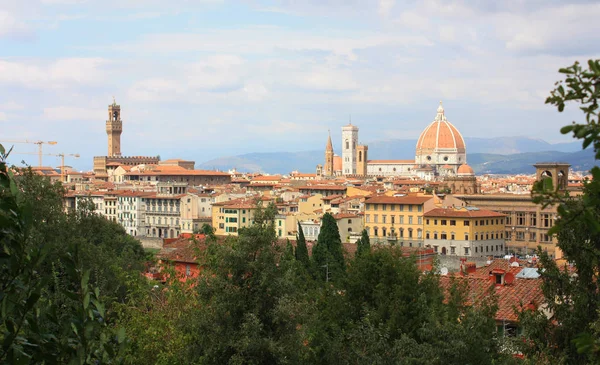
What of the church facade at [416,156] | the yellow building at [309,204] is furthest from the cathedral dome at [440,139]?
the yellow building at [309,204]

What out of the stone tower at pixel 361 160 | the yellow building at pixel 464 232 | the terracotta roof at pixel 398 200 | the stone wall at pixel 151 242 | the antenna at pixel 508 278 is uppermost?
the stone tower at pixel 361 160

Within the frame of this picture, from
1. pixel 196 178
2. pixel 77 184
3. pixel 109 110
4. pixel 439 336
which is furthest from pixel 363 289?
pixel 109 110

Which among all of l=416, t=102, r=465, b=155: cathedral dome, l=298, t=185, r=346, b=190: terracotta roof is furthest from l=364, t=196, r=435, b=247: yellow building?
l=416, t=102, r=465, b=155: cathedral dome

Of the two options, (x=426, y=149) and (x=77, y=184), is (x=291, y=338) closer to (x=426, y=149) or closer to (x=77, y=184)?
(x=77, y=184)

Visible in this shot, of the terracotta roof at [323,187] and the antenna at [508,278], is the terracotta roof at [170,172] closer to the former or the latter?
the terracotta roof at [323,187]

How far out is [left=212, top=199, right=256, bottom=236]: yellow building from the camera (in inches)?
2386

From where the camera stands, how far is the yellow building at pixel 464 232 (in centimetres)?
5272

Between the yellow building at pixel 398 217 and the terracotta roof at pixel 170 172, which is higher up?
the terracotta roof at pixel 170 172

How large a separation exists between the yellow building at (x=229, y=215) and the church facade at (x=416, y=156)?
78.0 metres

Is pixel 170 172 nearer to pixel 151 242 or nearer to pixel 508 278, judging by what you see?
pixel 151 242

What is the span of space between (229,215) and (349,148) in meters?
91.2

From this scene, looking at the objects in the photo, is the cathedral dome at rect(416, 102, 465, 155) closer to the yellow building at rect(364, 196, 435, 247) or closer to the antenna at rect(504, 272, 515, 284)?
the yellow building at rect(364, 196, 435, 247)

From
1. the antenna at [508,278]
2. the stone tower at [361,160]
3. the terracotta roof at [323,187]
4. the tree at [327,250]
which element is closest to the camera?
the antenna at [508,278]

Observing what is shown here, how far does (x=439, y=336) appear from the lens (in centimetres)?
1201
